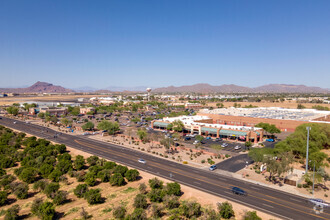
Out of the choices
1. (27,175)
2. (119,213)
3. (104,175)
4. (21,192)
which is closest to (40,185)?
(21,192)

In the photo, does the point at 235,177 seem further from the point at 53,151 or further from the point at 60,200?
the point at 53,151

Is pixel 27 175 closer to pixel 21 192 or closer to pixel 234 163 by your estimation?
pixel 21 192

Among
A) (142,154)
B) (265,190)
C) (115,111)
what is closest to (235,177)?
(265,190)

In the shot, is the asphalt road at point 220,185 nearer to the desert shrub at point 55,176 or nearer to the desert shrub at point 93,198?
the desert shrub at point 55,176

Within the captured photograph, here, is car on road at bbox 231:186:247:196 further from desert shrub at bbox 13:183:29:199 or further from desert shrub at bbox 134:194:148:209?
desert shrub at bbox 13:183:29:199

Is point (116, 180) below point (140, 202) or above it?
below

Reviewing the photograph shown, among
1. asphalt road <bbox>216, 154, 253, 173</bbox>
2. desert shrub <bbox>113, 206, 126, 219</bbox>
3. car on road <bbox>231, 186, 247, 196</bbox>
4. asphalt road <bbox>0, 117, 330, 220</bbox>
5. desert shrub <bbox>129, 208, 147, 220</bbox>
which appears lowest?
asphalt road <bbox>216, 154, 253, 173</bbox>

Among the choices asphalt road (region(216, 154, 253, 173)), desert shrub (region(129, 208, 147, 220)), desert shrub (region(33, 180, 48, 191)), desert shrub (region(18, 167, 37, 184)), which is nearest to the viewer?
desert shrub (region(129, 208, 147, 220))

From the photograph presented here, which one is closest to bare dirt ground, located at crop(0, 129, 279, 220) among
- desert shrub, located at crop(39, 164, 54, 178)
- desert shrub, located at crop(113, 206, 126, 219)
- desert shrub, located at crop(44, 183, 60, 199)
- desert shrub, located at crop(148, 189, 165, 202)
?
desert shrub, located at crop(113, 206, 126, 219)
